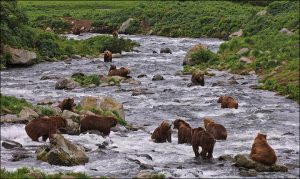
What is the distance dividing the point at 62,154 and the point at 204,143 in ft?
15.8

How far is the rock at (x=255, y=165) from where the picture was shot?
17.8 m

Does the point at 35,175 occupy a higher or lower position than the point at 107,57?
lower

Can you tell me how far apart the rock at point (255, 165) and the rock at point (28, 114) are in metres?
9.49

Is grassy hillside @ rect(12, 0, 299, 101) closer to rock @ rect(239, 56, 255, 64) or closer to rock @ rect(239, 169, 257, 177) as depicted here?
rock @ rect(239, 56, 255, 64)

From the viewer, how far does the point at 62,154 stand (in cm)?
1827

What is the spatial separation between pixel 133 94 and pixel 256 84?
8034 mm

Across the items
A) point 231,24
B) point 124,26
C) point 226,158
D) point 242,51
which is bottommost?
point 226,158

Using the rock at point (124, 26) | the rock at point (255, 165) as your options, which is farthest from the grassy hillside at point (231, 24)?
the rock at point (255, 165)

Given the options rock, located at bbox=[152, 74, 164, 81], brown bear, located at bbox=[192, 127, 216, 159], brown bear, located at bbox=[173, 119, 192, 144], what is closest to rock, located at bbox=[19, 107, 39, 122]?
brown bear, located at bbox=[173, 119, 192, 144]

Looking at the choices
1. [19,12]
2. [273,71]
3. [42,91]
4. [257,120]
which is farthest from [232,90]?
[19,12]

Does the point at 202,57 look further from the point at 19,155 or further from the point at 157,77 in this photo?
the point at 19,155

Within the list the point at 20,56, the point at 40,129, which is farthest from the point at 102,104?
the point at 20,56

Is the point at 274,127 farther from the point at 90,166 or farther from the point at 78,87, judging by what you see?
the point at 78,87

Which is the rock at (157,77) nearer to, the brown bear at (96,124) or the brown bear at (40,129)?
the brown bear at (96,124)
